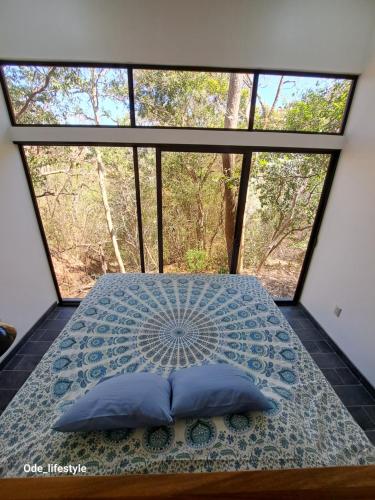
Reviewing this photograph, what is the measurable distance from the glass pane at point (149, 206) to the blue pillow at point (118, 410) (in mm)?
1921

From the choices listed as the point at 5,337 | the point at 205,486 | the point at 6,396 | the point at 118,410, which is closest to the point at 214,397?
the point at 118,410

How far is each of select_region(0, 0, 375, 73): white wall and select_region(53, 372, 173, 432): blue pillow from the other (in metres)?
2.69

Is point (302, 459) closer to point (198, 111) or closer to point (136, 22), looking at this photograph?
point (198, 111)

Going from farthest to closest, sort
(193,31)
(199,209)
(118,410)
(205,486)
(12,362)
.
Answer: (199,209) → (12,362) → (193,31) → (118,410) → (205,486)

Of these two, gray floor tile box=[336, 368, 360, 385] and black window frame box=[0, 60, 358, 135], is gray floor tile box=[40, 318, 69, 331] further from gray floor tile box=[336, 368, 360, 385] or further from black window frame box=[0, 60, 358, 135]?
gray floor tile box=[336, 368, 360, 385]

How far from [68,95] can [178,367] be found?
106 inches

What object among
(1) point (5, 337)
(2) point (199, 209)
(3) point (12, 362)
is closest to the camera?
(1) point (5, 337)

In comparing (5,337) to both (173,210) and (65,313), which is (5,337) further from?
(65,313)


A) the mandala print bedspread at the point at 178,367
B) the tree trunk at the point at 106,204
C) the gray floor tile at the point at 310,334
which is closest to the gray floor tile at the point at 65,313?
the tree trunk at the point at 106,204

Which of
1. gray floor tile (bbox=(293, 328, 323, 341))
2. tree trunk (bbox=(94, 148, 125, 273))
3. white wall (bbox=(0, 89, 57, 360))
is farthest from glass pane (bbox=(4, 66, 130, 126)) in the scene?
gray floor tile (bbox=(293, 328, 323, 341))

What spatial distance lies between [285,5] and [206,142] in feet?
4.28

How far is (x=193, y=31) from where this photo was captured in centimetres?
→ 201

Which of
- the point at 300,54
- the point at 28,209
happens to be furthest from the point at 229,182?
the point at 28,209

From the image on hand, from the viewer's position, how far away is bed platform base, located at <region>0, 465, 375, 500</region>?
Answer: 0.43 meters
